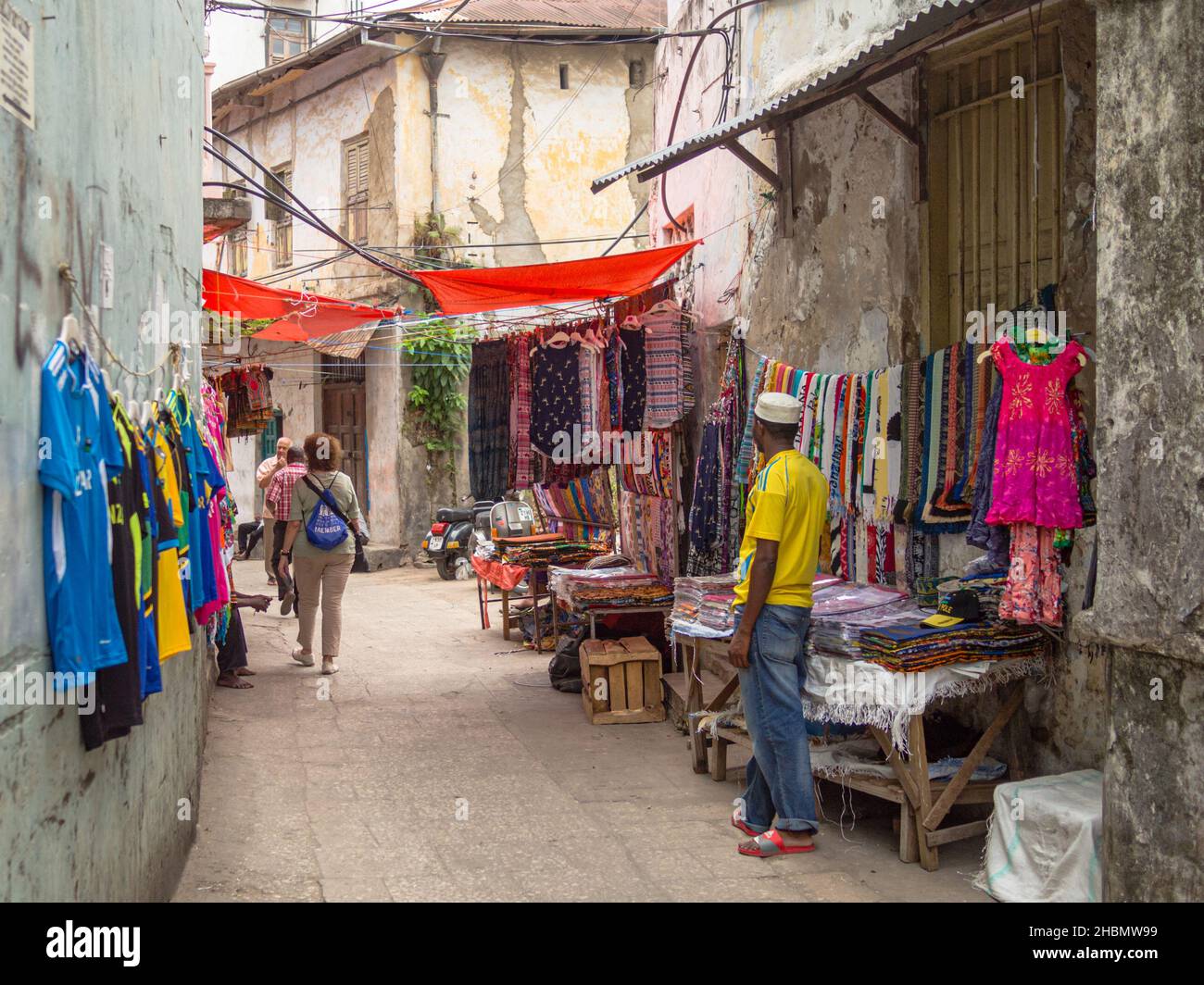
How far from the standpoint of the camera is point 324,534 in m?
9.50

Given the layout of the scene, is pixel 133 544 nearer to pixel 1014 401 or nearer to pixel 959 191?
pixel 1014 401

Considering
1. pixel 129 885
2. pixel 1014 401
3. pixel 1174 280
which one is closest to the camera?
pixel 1174 280

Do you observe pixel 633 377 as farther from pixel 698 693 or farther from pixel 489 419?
pixel 698 693

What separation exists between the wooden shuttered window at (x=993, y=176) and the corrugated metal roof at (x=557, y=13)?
1380cm

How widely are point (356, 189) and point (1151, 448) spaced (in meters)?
18.6

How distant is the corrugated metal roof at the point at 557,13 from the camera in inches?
744

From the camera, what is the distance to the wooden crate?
8.12 m

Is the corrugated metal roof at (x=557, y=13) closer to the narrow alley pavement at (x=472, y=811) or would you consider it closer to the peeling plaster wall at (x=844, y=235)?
the peeling plaster wall at (x=844, y=235)

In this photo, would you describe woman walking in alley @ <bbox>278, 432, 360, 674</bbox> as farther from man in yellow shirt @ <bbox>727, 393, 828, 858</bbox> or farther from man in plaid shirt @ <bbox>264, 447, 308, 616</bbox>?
man in yellow shirt @ <bbox>727, 393, 828, 858</bbox>

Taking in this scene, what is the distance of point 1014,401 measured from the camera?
482cm

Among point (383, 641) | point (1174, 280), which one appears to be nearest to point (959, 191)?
point (1174, 280)

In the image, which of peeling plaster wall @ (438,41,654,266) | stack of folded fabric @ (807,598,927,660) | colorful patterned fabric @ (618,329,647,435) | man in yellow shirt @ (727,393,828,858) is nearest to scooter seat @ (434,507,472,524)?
peeling plaster wall @ (438,41,654,266)

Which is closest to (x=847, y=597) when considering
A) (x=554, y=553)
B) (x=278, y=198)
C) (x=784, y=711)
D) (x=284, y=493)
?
(x=784, y=711)

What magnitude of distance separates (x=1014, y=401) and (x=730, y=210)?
182 inches
